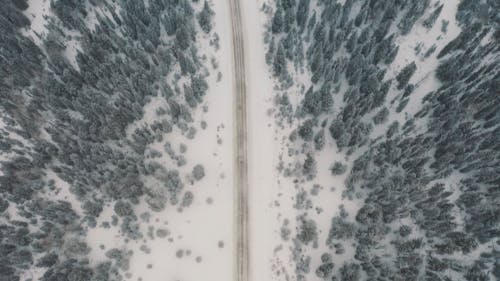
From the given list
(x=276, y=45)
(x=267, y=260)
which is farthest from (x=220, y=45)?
(x=267, y=260)

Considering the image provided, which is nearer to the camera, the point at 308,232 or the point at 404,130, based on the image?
the point at 308,232

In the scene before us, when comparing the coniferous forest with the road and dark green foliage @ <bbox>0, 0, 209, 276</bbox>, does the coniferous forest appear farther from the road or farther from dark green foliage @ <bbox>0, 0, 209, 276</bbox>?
the road

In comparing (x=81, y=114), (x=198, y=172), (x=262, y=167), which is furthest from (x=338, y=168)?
(x=81, y=114)

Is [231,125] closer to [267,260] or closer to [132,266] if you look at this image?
[267,260]

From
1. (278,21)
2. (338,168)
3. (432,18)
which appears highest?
(278,21)

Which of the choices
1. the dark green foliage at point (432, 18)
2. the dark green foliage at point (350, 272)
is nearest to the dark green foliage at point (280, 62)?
the dark green foliage at point (432, 18)

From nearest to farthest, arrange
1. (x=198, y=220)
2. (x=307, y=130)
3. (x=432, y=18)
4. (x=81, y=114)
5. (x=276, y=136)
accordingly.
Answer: (x=198, y=220) → (x=307, y=130) → (x=81, y=114) → (x=432, y=18) → (x=276, y=136)

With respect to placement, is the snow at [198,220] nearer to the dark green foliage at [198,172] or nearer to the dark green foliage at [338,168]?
the dark green foliage at [198,172]

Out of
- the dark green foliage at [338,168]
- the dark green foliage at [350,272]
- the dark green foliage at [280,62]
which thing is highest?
the dark green foliage at [280,62]

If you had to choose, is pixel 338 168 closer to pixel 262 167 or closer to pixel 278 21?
pixel 262 167
